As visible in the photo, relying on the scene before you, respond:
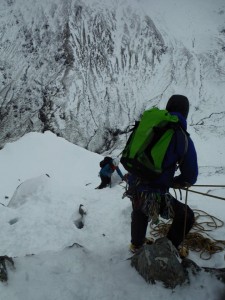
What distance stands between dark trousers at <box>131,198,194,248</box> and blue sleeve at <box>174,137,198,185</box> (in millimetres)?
453

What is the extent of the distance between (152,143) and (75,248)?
2.15 metres

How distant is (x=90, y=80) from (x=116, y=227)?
219ft

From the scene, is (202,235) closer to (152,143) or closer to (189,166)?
(189,166)

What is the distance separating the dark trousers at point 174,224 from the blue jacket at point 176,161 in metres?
0.37

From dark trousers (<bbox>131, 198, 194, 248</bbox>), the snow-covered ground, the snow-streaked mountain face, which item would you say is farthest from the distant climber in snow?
the snow-streaked mountain face

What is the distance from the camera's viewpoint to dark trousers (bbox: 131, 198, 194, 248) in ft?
13.6

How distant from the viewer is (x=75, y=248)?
15.4 ft

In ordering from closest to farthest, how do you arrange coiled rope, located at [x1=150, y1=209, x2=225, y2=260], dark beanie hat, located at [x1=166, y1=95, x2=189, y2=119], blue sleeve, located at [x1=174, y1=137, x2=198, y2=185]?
blue sleeve, located at [x1=174, y1=137, x2=198, y2=185] → dark beanie hat, located at [x1=166, y1=95, x2=189, y2=119] → coiled rope, located at [x1=150, y1=209, x2=225, y2=260]

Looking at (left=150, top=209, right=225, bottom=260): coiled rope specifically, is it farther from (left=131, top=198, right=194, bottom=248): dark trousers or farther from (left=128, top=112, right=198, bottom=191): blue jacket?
(left=128, top=112, right=198, bottom=191): blue jacket

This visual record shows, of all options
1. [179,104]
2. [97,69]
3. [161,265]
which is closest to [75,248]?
[161,265]

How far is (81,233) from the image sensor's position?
19.8ft

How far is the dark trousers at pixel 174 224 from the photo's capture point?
13.6ft

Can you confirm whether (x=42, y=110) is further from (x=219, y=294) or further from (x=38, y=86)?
(x=219, y=294)

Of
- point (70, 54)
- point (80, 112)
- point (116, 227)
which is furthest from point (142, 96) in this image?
point (116, 227)
